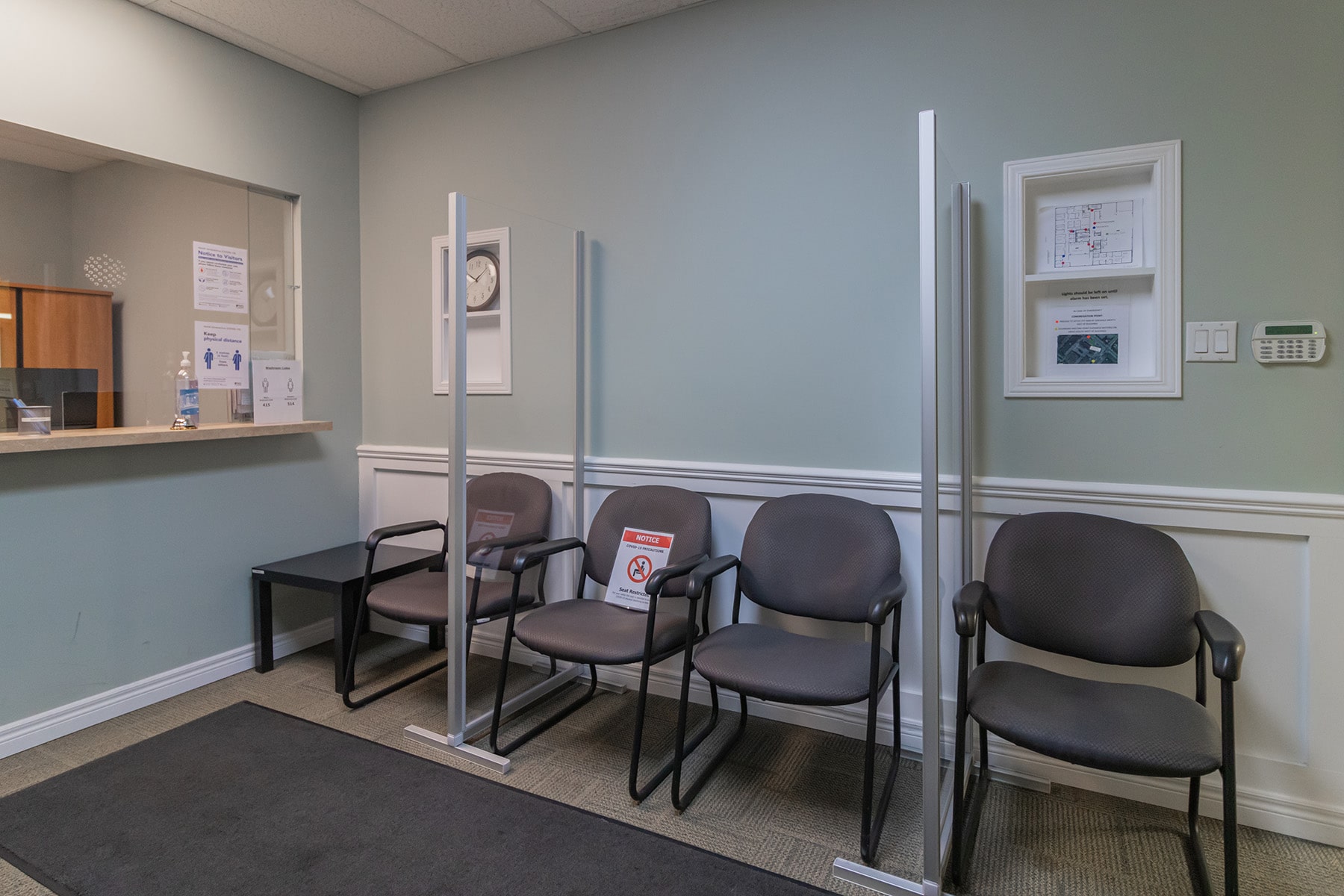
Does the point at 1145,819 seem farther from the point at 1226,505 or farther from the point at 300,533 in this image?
the point at 300,533

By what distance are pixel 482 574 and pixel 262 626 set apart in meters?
1.31

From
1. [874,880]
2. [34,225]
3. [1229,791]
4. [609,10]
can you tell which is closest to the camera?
[1229,791]

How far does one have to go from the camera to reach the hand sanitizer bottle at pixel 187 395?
2.87 metres

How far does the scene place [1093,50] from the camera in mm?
2092

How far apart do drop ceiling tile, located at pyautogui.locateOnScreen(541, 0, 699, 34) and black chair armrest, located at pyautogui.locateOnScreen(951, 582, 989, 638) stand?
2.34 m

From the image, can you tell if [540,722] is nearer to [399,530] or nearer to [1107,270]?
[399,530]

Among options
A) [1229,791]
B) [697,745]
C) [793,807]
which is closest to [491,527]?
[697,745]

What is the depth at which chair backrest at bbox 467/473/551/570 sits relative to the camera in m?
2.59

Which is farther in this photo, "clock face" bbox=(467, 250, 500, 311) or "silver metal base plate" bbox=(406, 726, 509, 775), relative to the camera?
"clock face" bbox=(467, 250, 500, 311)

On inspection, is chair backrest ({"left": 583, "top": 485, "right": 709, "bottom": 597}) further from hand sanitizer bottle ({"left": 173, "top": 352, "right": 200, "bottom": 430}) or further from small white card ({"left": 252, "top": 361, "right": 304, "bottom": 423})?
hand sanitizer bottle ({"left": 173, "top": 352, "right": 200, "bottom": 430})

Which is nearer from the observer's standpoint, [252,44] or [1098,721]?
[1098,721]

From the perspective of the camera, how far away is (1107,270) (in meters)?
2.11

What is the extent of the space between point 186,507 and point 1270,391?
3.89 metres

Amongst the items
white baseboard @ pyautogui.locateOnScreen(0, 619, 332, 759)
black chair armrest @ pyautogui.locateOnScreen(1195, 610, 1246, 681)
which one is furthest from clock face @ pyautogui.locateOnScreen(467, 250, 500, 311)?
black chair armrest @ pyautogui.locateOnScreen(1195, 610, 1246, 681)
